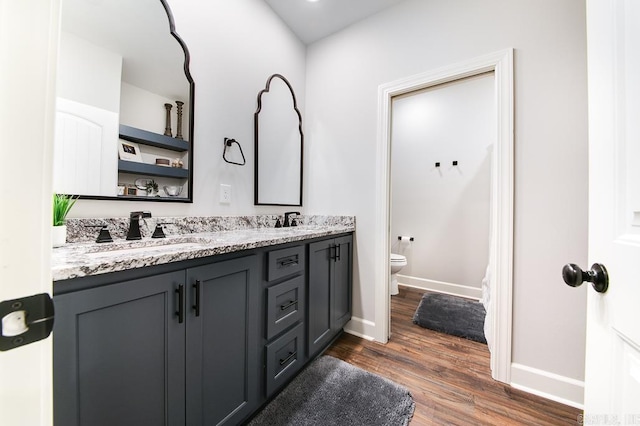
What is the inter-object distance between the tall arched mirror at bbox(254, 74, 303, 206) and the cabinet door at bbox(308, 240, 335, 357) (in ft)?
2.05

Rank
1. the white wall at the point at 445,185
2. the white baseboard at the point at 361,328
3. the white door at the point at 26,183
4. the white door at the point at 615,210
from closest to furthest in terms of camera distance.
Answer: the white door at the point at 26,183, the white door at the point at 615,210, the white baseboard at the point at 361,328, the white wall at the point at 445,185

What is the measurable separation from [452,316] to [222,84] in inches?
110

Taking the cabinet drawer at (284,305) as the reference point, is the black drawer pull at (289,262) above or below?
above

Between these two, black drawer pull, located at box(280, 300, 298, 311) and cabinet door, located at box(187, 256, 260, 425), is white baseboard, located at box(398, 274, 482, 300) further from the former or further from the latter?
cabinet door, located at box(187, 256, 260, 425)

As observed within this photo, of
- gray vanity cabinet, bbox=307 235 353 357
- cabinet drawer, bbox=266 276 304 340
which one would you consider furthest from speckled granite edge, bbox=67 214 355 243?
cabinet drawer, bbox=266 276 304 340

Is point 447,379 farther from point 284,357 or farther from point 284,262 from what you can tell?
point 284,262

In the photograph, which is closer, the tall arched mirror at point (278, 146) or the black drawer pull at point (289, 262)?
the black drawer pull at point (289, 262)

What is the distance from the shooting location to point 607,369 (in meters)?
0.53

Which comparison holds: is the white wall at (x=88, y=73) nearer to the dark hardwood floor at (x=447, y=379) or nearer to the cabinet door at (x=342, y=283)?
the cabinet door at (x=342, y=283)

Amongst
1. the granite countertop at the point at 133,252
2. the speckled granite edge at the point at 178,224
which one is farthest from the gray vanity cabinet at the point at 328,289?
the speckled granite edge at the point at 178,224

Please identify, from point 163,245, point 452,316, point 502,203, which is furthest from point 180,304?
point 452,316

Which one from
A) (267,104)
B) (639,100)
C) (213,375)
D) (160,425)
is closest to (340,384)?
(213,375)

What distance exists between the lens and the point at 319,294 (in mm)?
1629

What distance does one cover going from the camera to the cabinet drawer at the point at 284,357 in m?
1.22
